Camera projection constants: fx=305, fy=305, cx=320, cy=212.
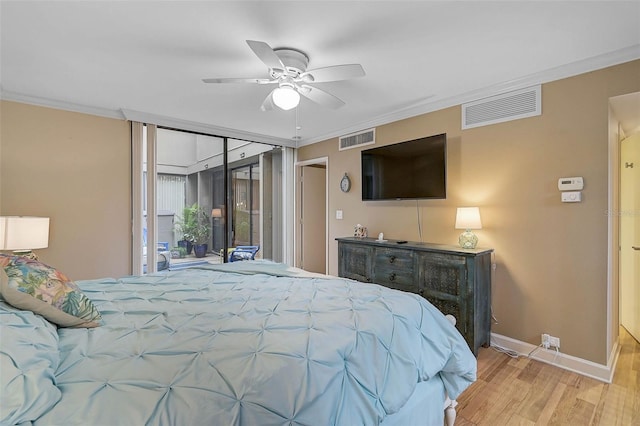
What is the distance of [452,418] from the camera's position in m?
1.74

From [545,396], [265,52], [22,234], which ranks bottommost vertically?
[545,396]

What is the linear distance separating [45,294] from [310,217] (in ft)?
14.3

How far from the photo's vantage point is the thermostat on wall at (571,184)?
2406 mm

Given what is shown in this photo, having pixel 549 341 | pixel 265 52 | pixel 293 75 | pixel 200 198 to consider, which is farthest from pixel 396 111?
pixel 200 198

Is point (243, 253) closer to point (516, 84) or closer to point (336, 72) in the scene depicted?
point (336, 72)

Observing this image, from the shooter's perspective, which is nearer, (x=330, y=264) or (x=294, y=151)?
(x=330, y=264)

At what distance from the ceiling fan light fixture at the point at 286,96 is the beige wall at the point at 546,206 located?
1.84m

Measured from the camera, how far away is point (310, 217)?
5484 millimetres

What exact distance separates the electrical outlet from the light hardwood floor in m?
0.16

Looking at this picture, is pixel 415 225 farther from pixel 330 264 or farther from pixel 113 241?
pixel 113 241

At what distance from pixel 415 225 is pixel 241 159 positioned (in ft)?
10.2

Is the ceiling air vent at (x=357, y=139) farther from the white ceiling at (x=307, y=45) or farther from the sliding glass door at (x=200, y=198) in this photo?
the sliding glass door at (x=200, y=198)

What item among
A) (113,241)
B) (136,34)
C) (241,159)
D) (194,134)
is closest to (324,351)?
(136,34)

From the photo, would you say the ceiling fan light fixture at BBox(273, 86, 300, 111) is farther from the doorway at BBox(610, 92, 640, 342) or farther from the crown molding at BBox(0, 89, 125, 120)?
the doorway at BBox(610, 92, 640, 342)
